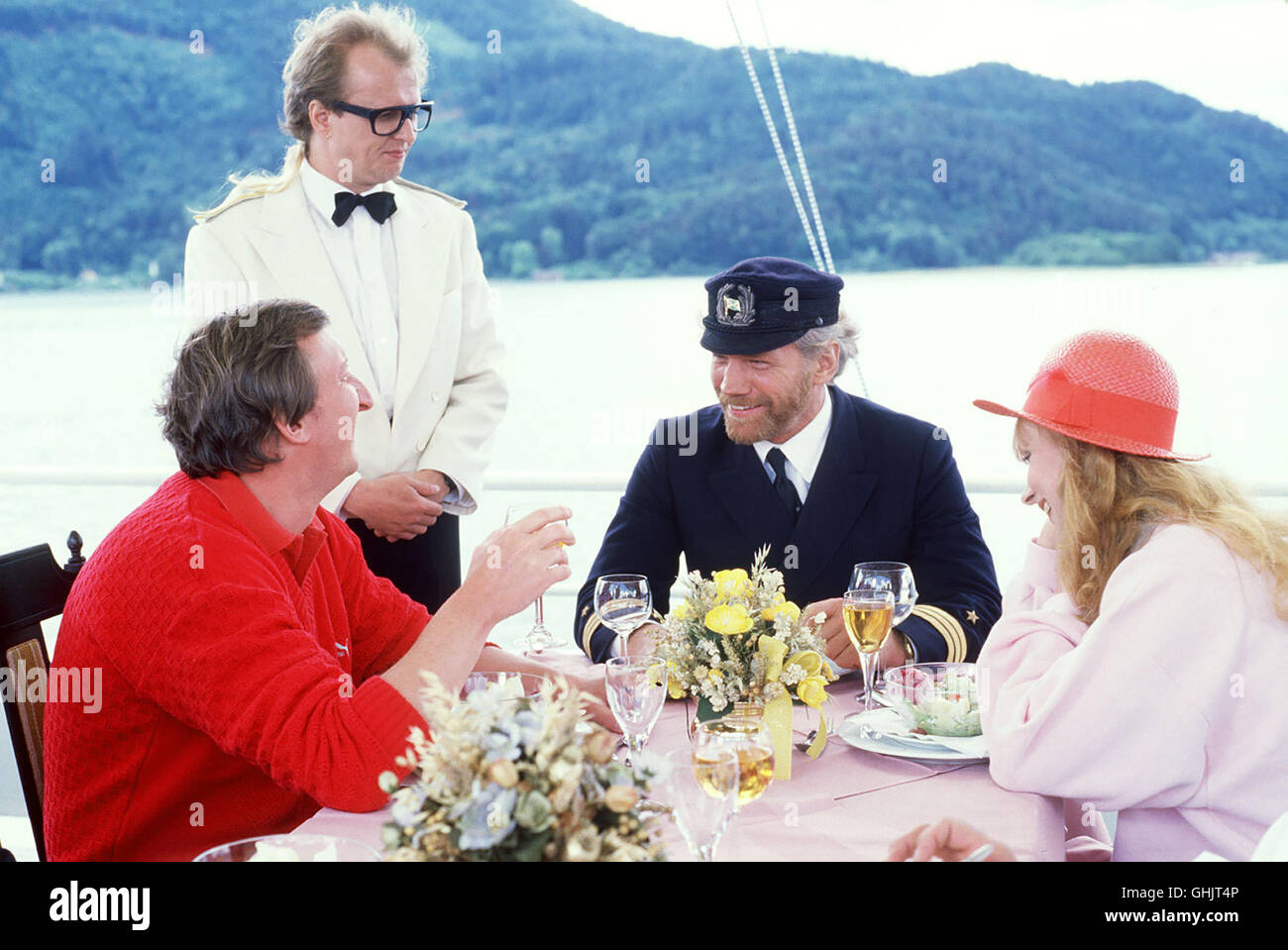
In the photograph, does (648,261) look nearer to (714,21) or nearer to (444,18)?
(444,18)

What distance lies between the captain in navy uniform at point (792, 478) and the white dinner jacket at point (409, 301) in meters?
0.60

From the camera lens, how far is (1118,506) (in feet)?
5.61

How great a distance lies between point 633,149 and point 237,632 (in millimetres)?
12694

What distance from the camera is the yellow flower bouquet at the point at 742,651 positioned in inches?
61.9

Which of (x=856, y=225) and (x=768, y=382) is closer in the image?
(x=768, y=382)

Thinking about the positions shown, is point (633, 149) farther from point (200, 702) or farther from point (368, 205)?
point (200, 702)

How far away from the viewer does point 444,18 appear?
7.67m

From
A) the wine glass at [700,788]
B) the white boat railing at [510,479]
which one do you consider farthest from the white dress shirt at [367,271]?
the wine glass at [700,788]

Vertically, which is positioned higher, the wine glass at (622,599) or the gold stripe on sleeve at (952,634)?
the wine glass at (622,599)

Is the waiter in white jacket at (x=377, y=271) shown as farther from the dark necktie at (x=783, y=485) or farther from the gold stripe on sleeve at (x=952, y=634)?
the gold stripe on sleeve at (x=952, y=634)
